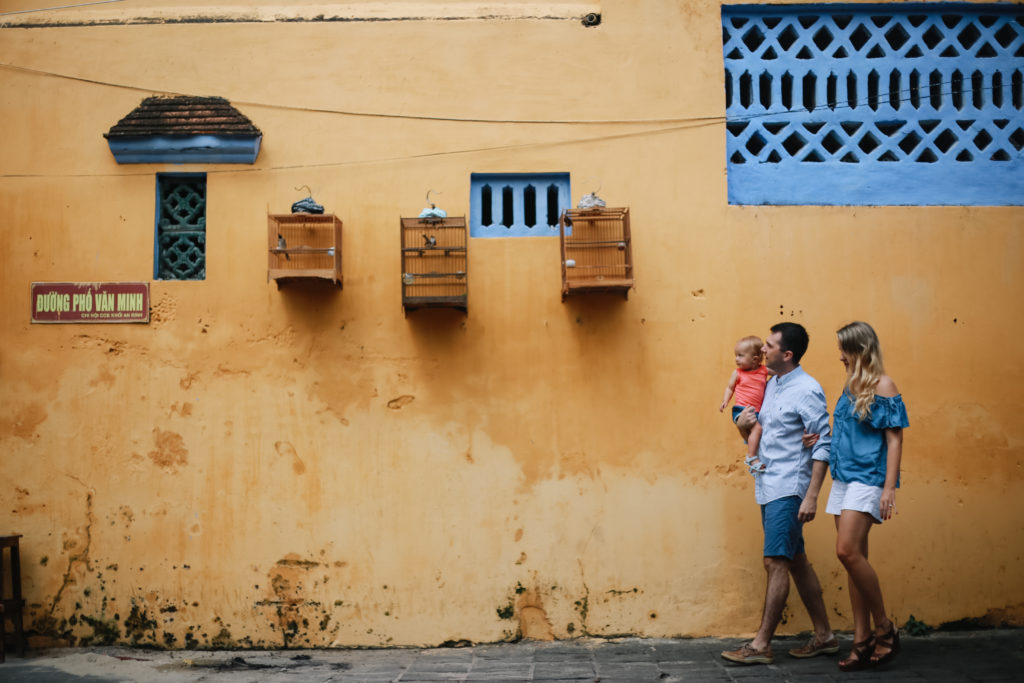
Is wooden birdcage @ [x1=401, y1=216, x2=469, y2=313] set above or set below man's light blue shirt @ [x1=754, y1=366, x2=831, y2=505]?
above

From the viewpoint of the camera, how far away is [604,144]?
5.45 m

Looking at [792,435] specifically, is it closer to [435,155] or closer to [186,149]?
[435,155]

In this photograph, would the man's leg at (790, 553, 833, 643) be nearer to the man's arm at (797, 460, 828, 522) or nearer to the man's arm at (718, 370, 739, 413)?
the man's arm at (797, 460, 828, 522)

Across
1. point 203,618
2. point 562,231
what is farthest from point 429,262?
point 203,618

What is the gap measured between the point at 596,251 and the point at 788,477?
6.04 ft

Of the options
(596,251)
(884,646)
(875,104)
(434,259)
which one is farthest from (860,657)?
(875,104)

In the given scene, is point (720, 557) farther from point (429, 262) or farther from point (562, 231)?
point (429, 262)

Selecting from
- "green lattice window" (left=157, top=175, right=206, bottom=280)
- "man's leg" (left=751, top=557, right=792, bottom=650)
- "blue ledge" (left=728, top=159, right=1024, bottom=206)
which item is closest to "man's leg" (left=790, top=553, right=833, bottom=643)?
"man's leg" (left=751, top=557, right=792, bottom=650)

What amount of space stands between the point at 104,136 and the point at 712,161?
Result: 4.10 m

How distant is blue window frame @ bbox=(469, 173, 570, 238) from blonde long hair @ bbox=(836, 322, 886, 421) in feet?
6.62

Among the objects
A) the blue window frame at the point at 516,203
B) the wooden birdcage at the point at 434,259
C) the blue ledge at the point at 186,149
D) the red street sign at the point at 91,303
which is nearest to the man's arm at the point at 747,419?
the blue window frame at the point at 516,203

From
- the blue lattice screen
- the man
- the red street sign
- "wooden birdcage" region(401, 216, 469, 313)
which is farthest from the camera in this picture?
the blue lattice screen

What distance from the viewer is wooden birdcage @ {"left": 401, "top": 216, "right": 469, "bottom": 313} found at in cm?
514

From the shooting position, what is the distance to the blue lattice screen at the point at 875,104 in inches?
215
